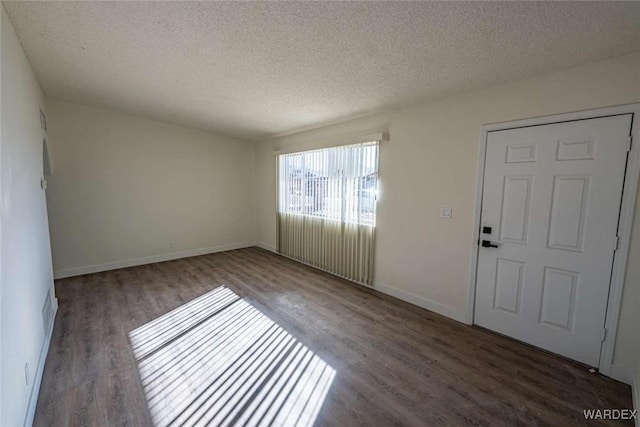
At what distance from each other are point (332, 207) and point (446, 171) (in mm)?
1811

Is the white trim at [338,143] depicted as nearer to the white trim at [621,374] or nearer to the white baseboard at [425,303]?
the white baseboard at [425,303]

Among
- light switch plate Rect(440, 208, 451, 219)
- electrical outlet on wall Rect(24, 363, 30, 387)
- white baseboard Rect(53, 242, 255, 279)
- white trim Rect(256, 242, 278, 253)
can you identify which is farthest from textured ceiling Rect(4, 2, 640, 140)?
white trim Rect(256, 242, 278, 253)

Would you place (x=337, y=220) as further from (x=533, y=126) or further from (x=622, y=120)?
(x=622, y=120)

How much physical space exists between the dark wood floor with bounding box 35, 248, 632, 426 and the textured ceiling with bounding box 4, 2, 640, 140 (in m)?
2.48

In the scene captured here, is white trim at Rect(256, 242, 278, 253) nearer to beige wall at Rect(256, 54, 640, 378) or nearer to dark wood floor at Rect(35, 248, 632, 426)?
dark wood floor at Rect(35, 248, 632, 426)

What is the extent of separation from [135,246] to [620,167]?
6.17 m

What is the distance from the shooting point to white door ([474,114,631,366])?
2.00 meters

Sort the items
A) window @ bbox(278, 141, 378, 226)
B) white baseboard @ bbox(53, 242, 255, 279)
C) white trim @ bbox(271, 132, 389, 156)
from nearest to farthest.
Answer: white trim @ bbox(271, 132, 389, 156)
window @ bbox(278, 141, 378, 226)
white baseboard @ bbox(53, 242, 255, 279)

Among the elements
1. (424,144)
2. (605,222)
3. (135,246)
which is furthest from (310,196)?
(605,222)

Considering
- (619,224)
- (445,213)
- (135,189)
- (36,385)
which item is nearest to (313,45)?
(445,213)

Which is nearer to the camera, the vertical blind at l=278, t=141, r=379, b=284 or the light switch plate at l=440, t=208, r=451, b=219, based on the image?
the light switch plate at l=440, t=208, r=451, b=219

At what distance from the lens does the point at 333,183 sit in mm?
4051

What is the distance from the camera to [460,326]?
270 centimetres

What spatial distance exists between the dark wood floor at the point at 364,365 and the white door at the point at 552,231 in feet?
0.95
